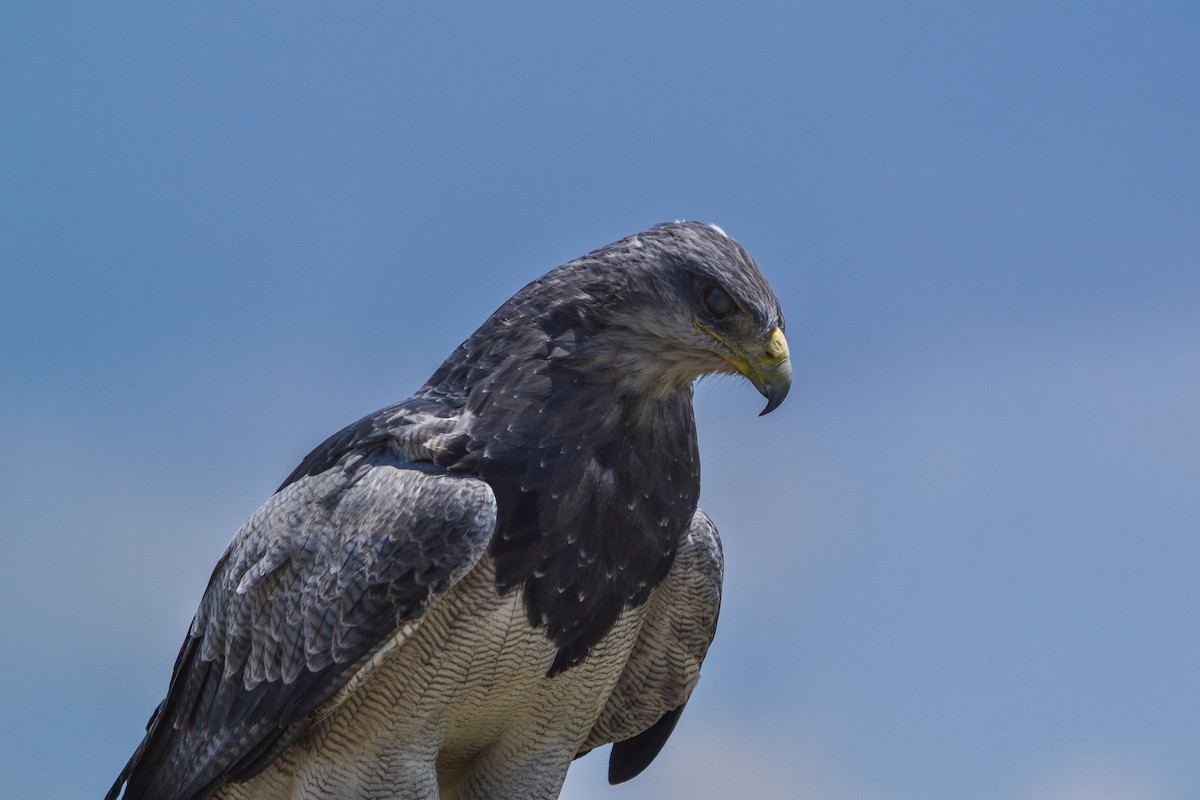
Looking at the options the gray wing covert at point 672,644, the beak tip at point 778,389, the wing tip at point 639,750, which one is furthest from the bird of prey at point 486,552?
the wing tip at point 639,750

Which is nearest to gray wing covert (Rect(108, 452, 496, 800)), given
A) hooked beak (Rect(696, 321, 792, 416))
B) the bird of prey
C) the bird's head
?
the bird of prey

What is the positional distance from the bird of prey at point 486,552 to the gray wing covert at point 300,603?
10mm

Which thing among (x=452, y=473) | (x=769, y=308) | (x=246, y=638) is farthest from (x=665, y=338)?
(x=246, y=638)

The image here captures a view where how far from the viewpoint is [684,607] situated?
6.76m

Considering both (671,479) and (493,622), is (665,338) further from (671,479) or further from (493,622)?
(493,622)

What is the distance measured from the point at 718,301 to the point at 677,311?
18 cm

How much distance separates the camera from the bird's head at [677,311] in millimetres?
5738

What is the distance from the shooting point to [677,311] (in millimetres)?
5812

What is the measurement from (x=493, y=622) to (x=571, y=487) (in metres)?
0.69

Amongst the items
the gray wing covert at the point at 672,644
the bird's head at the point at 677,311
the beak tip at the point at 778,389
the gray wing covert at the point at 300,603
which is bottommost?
the gray wing covert at the point at 300,603

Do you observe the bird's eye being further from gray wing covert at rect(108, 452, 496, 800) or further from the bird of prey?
gray wing covert at rect(108, 452, 496, 800)

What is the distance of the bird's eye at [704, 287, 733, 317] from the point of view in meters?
5.77

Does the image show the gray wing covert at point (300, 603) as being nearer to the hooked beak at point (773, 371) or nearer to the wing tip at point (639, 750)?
the hooked beak at point (773, 371)

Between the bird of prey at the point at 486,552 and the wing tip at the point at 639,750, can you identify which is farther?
the wing tip at the point at 639,750
